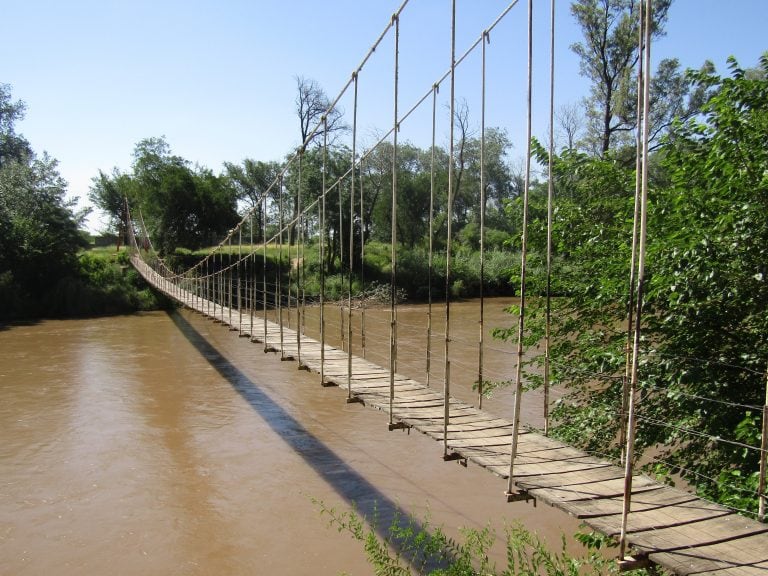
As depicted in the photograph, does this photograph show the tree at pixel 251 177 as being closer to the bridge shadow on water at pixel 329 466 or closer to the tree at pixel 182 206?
the tree at pixel 182 206

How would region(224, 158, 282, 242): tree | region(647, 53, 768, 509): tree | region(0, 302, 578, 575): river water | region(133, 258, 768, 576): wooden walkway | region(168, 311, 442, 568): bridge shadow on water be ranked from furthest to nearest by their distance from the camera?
region(224, 158, 282, 242): tree
region(168, 311, 442, 568): bridge shadow on water
region(0, 302, 578, 575): river water
region(647, 53, 768, 509): tree
region(133, 258, 768, 576): wooden walkway

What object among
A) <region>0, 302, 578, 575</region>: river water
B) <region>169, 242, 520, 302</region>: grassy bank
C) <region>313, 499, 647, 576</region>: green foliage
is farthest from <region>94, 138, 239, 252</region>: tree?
<region>313, 499, 647, 576</region>: green foliage

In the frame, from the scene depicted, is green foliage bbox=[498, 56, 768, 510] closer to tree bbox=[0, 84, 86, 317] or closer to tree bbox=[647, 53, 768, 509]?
tree bbox=[647, 53, 768, 509]

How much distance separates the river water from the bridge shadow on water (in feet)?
0.06

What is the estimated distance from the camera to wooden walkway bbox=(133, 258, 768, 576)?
4.69 ft

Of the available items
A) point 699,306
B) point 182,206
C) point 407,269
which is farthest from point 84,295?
point 699,306

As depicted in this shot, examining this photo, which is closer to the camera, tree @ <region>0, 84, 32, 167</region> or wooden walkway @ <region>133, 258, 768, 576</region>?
wooden walkway @ <region>133, 258, 768, 576</region>

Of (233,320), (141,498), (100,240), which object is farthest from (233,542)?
(100,240)

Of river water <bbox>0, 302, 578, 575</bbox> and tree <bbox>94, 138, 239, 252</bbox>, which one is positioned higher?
tree <bbox>94, 138, 239, 252</bbox>

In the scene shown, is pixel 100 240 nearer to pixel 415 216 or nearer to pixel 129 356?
pixel 415 216

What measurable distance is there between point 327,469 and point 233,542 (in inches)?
46.2

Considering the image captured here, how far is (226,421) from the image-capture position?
20.4ft

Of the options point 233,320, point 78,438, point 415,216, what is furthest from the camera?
point 415,216

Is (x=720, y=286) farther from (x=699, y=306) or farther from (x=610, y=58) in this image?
(x=610, y=58)
